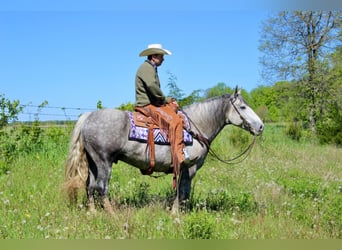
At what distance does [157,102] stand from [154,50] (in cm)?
88

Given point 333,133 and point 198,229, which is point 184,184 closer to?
point 198,229

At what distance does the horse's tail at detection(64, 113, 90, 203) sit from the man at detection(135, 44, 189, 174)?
3.41ft

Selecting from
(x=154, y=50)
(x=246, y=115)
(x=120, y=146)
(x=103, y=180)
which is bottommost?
(x=103, y=180)

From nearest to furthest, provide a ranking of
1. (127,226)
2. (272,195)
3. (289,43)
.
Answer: (127,226)
(272,195)
(289,43)

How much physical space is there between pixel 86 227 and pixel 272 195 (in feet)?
12.6

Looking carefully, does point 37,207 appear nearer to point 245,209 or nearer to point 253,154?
point 245,209

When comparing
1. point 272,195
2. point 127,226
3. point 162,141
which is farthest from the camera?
point 272,195

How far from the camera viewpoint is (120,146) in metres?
6.28

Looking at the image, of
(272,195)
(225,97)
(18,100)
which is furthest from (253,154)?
(18,100)

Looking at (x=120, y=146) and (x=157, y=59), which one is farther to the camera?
(x=157, y=59)

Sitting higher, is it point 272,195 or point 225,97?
point 225,97

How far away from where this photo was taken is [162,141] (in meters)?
6.38

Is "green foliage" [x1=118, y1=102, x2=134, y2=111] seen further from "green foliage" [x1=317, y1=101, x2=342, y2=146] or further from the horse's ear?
"green foliage" [x1=317, y1=101, x2=342, y2=146]

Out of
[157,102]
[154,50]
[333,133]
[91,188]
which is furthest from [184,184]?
[333,133]
